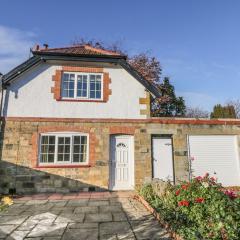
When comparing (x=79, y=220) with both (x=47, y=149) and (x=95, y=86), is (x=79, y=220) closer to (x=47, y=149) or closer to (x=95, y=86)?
(x=47, y=149)

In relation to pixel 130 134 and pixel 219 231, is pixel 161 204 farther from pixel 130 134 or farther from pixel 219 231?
pixel 130 134

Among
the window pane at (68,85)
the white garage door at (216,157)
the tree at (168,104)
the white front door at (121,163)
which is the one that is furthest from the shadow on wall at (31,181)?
the tree at (168,104)

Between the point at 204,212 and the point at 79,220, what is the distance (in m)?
3.26

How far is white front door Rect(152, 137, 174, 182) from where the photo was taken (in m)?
12.2

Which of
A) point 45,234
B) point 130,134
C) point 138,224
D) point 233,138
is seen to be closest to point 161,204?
point 138,224

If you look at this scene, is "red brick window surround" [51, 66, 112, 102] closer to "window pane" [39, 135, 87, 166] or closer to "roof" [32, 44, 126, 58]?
"roof" [32, 44, 126, 58]

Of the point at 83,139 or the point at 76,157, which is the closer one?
the point at 76,157

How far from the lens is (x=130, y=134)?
40.3 ft

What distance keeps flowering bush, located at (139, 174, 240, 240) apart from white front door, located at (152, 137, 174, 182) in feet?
15.1

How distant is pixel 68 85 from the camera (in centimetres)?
1252

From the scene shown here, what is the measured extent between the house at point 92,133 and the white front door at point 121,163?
0.16ft

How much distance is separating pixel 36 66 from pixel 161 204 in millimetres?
9208

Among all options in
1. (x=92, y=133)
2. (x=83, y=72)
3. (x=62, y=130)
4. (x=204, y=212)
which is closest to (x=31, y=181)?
(x=62, y=130)

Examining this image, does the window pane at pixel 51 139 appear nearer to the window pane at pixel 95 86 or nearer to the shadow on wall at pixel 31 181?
the shadow on wall at pixel 31 181
